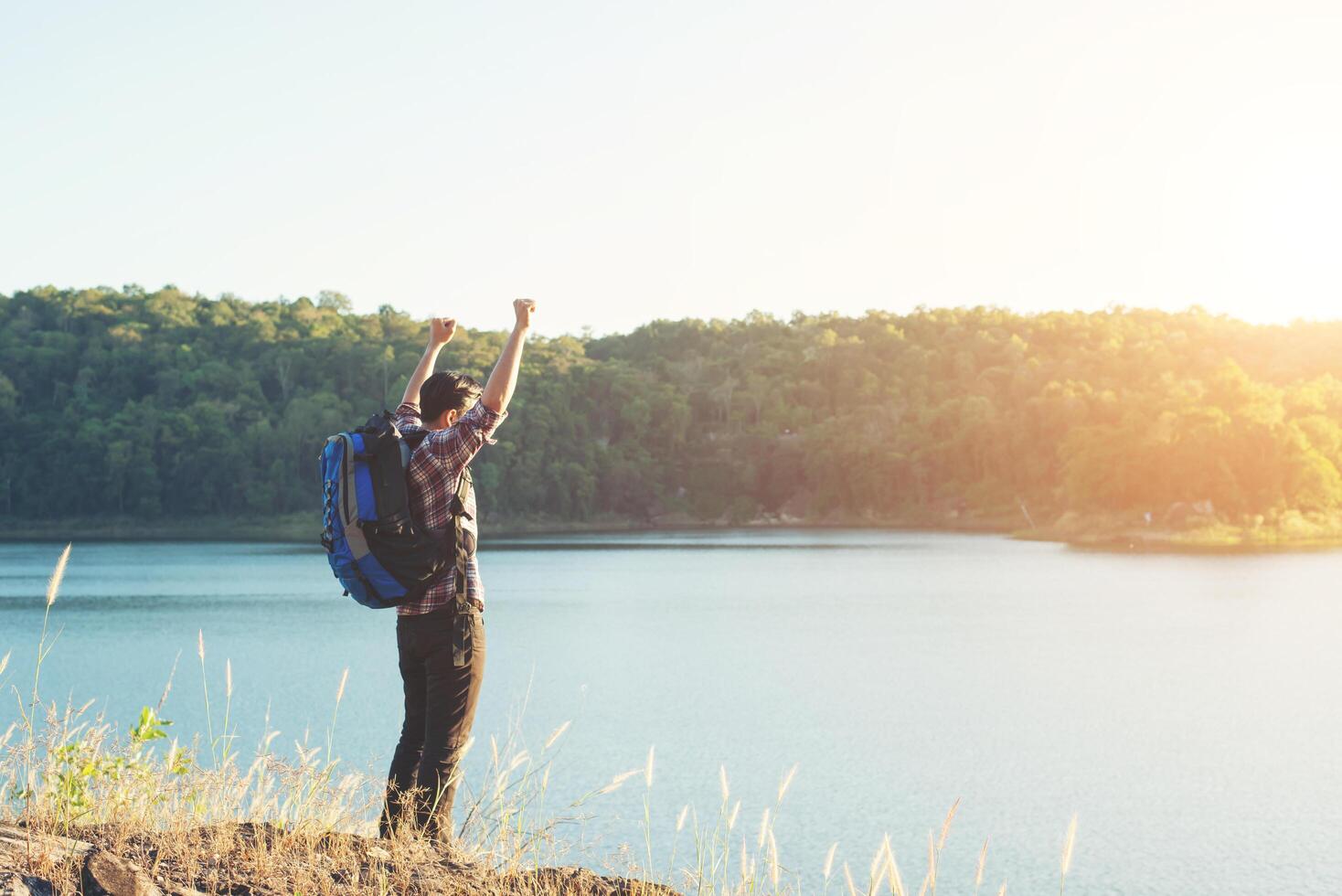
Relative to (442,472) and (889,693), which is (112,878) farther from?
(889,693)

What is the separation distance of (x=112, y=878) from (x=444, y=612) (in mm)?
1203

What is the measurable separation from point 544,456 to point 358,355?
1435 cm

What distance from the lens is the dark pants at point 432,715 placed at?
378 cm

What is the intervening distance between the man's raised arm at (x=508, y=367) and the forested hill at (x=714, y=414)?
59.2 metres

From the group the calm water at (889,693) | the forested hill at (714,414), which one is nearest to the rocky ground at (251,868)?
the calm water at (889,693)

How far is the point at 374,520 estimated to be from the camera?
11.6 ft

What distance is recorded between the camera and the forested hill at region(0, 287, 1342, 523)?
62594 mm

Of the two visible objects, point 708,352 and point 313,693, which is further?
point 708,352

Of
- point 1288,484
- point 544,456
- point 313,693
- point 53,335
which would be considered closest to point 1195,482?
point 1288,484

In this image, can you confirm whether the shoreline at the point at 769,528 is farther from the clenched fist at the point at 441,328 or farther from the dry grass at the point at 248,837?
the dry grass at the point at 248,837

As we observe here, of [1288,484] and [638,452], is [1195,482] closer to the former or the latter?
[1288,484]

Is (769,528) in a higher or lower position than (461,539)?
lower

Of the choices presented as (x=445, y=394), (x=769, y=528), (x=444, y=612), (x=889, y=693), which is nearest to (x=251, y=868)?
(x=444, y=612)

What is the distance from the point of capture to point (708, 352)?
113 meters
